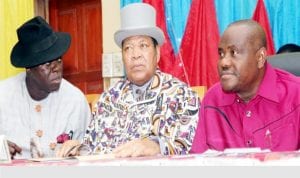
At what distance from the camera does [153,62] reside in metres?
2.40

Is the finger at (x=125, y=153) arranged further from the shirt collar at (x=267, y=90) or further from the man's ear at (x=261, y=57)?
the man's ear at (x=261, y=57)

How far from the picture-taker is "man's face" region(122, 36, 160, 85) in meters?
2.35

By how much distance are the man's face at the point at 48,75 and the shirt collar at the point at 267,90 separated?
1.18 m

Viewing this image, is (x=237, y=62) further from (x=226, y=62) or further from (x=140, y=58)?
(x=140, y=58)

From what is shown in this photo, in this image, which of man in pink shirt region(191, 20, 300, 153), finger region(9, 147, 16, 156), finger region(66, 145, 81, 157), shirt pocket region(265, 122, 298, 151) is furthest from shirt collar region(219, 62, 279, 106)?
finger region(9, 147, 16, 156)

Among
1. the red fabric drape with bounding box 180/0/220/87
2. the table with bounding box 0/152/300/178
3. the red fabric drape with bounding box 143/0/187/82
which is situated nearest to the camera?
the table with bounding box 0/152/300/178

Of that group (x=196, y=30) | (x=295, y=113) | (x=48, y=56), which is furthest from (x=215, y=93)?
(x=196, y=30)

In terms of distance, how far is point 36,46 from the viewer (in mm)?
2732

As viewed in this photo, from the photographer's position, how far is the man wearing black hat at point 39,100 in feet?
8.84

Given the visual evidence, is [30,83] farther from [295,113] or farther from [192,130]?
[295,113]

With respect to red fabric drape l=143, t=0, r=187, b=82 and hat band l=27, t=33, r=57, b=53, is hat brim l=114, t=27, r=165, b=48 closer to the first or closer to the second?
hat band l=27, t=33, r=57, b=53

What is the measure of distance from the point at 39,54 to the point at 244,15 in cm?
146

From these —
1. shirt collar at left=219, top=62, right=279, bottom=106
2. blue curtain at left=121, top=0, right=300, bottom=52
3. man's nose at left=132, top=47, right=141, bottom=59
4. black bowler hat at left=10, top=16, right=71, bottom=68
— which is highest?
blue curtain at left=121, top=0, right=300, bottom=52

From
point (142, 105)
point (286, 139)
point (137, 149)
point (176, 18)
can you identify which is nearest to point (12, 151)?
point (142, 105)
